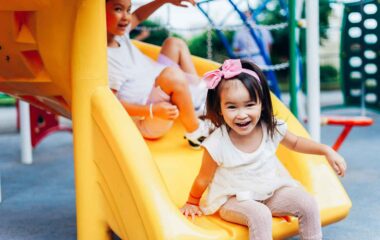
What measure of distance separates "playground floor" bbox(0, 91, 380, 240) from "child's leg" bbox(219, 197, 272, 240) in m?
0.42

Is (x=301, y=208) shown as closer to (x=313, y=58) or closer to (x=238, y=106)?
(x=238, y=106)

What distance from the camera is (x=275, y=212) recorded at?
5.49 ft

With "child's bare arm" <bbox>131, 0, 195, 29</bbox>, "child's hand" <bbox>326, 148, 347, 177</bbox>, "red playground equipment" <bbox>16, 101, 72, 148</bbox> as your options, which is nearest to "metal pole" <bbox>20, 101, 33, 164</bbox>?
"red playground equipment" <bbox>16, 101, 72, 148</bbox>

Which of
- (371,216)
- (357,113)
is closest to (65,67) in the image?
(371,216)

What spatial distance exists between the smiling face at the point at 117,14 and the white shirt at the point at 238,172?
57cm

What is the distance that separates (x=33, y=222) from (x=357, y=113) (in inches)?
150

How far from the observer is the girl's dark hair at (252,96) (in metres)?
1.61

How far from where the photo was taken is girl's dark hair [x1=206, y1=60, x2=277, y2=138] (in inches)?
63.5

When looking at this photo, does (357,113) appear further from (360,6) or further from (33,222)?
(33,222)

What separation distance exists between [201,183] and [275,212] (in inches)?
8.3

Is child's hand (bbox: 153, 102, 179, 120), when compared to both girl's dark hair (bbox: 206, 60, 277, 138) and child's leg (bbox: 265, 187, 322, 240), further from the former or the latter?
child's leg (bbox: 265, 187, 322, 240)

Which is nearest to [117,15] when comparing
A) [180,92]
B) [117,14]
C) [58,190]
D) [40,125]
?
[117,14]

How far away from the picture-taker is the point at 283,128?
1733mm

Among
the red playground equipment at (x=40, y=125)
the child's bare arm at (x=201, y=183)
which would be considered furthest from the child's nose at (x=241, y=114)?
the red playground equipment at (x=40, y=125)
